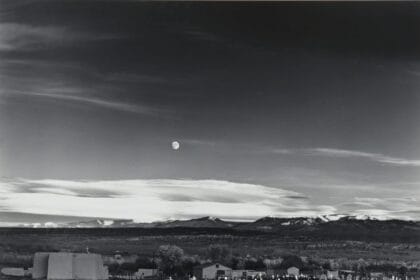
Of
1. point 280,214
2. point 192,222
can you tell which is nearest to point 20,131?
point 192,222

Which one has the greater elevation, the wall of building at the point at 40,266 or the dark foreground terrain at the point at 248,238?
the dark foreground terrain at the point at 248,238

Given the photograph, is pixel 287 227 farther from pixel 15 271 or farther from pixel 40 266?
pixel 15 271

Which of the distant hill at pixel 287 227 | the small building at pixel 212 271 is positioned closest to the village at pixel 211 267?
the small building at pixel 212 271

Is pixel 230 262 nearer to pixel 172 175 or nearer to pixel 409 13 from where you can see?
pixel 172 175

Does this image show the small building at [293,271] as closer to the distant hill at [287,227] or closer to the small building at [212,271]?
the distant hill at [287,227]

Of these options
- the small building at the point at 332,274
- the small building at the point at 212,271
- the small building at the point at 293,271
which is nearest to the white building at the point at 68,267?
the small building at the point at 212,271

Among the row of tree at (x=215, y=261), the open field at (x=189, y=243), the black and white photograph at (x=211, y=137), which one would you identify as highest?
the black and white photograph at (x=211, y=137)

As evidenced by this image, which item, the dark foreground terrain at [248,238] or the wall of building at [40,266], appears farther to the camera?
the dark foreground terrain at [248,238]

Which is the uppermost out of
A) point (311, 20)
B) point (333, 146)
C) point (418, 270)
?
point (311, 20)
